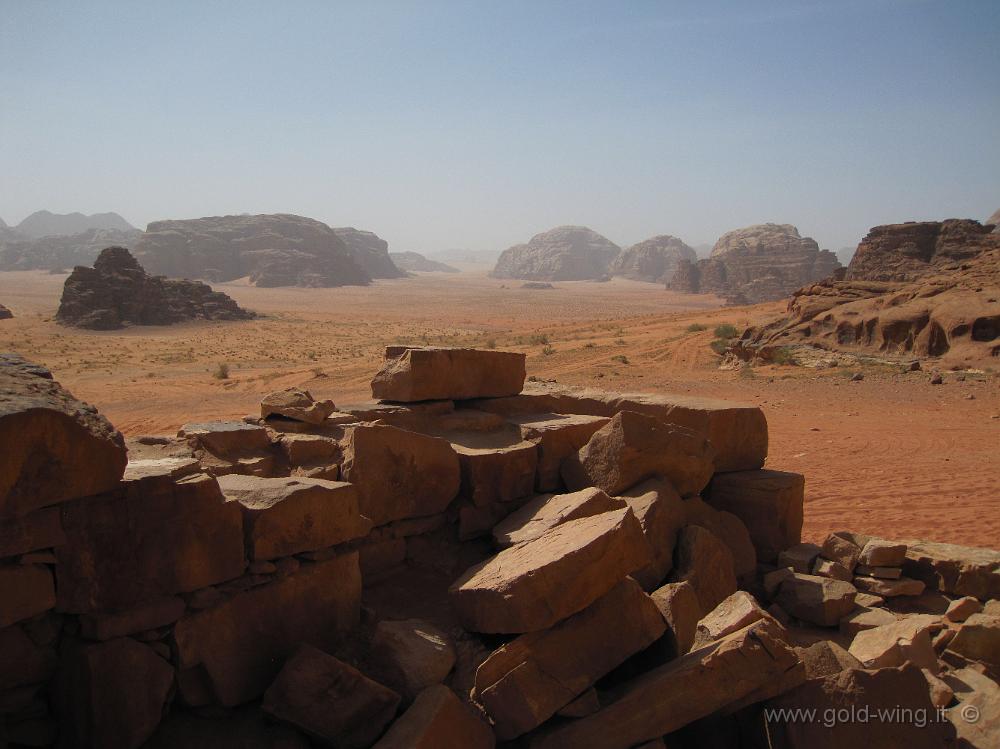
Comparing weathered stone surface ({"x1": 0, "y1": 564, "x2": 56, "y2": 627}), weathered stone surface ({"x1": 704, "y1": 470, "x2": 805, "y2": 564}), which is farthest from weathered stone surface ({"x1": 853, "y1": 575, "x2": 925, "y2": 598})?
weathered stone surface ({"x1": 0, "y1": 564, "x2": 56, "y2": 627})

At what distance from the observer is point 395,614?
4.22m

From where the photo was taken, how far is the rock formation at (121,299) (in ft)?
125

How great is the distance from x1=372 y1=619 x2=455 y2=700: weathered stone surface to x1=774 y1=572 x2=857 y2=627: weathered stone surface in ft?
9.03

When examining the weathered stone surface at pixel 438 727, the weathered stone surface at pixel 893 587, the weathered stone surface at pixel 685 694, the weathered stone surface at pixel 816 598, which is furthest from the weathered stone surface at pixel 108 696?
the weathered stone surface at pixel 893 587

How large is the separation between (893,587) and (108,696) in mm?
5170

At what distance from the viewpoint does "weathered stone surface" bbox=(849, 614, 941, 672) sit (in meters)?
4.06

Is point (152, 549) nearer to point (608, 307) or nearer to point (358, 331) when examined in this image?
point (358, 331)

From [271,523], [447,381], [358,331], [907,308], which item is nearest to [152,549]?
[271,523]

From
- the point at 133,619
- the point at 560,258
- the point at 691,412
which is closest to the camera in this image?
the point at 133,619

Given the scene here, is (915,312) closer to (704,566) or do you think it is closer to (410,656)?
(704,566)

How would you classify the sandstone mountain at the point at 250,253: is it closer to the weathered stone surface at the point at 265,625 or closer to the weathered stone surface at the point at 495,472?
the weathered stone surface at the point at 495,472

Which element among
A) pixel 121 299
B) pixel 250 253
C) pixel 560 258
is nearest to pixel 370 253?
pixel 250 253

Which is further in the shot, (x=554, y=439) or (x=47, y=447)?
(x=554, y=439)

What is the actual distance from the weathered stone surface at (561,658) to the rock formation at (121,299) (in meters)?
39.6
